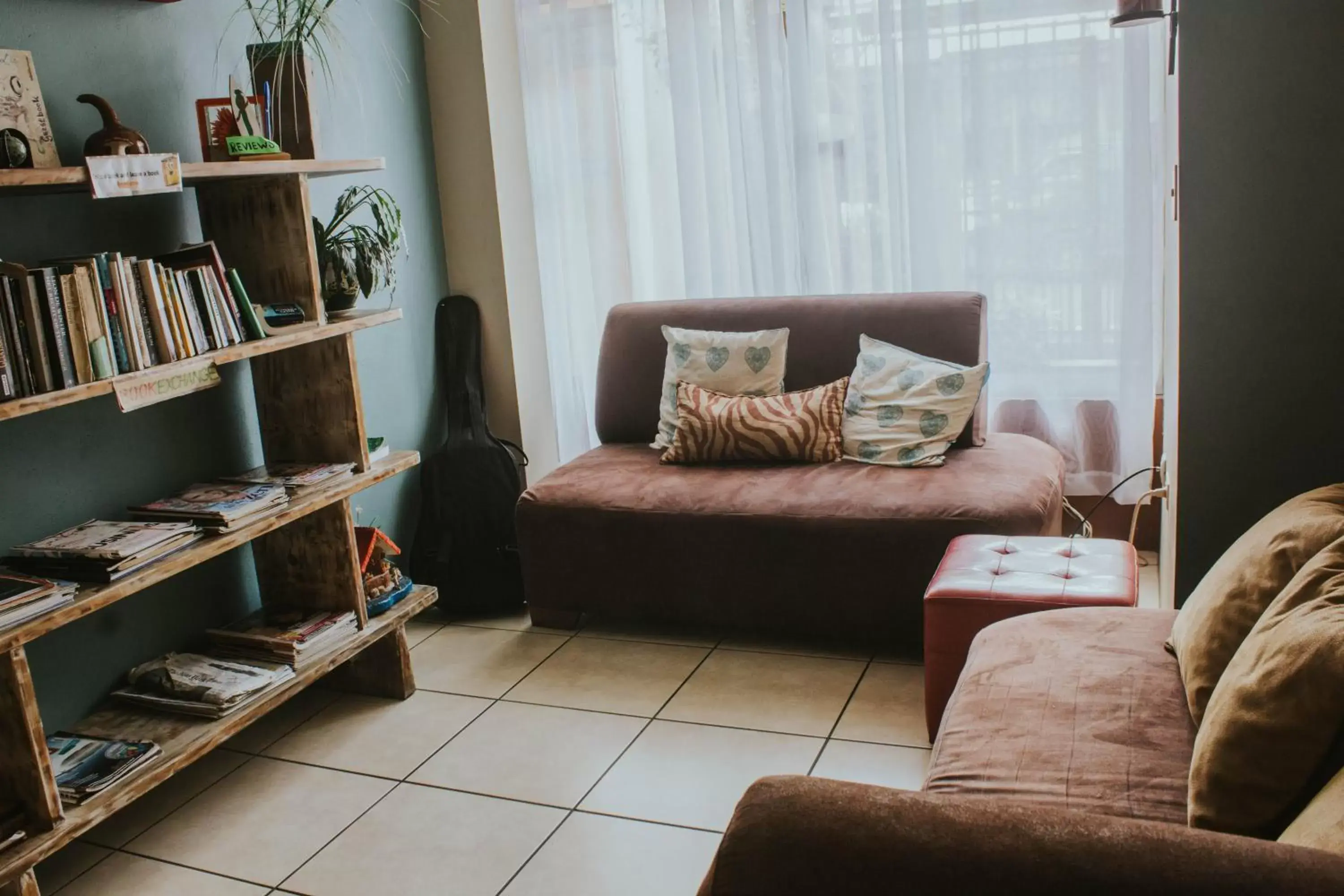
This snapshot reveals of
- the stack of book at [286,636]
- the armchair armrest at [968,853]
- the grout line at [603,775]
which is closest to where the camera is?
the armchair armrest at [968,853]

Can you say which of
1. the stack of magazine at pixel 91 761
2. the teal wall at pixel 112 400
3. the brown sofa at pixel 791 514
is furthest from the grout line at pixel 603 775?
the teal wall at pixel 112 400

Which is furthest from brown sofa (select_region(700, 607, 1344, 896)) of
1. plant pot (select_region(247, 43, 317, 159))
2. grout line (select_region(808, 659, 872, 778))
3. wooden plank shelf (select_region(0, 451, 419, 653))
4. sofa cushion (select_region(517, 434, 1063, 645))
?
plant pot (select_region(247, 43, 317, 159))

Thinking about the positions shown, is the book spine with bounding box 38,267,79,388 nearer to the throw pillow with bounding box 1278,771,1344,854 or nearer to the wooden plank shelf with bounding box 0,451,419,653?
the wooden plank shelf with bounding box 0,451,419,653

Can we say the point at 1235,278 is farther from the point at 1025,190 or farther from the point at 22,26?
the point at 22,26

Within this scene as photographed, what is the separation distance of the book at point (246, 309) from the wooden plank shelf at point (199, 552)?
0.40 metres

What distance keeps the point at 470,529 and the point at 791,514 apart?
1103mm

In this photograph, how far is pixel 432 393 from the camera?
391 cm

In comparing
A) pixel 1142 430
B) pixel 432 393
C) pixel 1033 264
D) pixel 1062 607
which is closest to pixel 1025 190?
pixel 1033 264

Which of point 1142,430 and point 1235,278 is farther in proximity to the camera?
point 1142,430

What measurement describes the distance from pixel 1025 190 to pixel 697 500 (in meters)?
1.46

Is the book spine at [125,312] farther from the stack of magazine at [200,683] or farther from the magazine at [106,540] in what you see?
the stack of magazine at [200,683]

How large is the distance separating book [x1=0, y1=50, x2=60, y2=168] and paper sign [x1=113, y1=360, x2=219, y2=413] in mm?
432

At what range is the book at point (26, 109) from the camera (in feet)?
7.39

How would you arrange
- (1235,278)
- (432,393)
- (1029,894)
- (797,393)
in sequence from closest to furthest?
(1029,894) → (1235,278) → (797,393) → (432,393)
